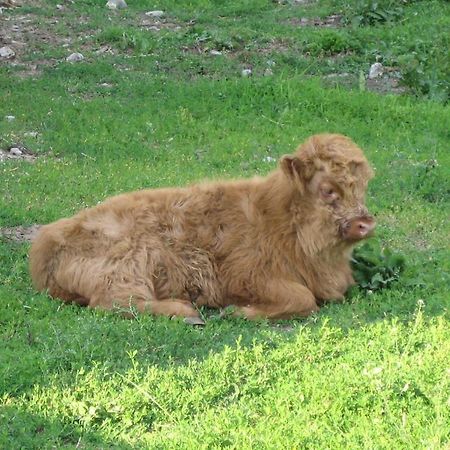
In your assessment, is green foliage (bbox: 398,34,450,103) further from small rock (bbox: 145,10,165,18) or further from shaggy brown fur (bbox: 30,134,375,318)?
shaggy brown fur (bbox: 30,134,375,318)

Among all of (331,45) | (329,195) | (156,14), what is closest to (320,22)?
(331,45)

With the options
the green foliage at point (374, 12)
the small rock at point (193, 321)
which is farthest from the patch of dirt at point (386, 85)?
the small rock at point (193, 321)

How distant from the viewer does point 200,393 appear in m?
5.80

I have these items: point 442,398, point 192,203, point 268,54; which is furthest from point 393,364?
point 268,54

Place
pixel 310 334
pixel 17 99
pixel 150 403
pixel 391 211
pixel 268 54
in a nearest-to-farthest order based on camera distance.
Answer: pixel 150 403
pixel 310 334
pixel 391 211
pixel 17 99
pixel 268 54

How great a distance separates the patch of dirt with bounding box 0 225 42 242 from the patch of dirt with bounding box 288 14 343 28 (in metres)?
8.98

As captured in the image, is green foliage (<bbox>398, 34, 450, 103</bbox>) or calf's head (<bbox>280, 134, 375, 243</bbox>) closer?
calf's head (<bbox>280, 134, 375, 243</bbox>)

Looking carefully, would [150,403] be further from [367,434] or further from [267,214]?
[267,214]

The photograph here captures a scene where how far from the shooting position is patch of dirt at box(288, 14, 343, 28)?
1692 cm

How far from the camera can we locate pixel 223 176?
1075 cm

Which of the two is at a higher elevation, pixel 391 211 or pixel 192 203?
pixel 192 203

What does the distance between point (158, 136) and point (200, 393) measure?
276 inches

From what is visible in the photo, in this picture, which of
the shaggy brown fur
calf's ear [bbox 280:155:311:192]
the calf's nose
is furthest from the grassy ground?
calf's ear [bbox 280:155:311:192]

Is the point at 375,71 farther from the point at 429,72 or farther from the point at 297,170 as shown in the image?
the point at 297,170
